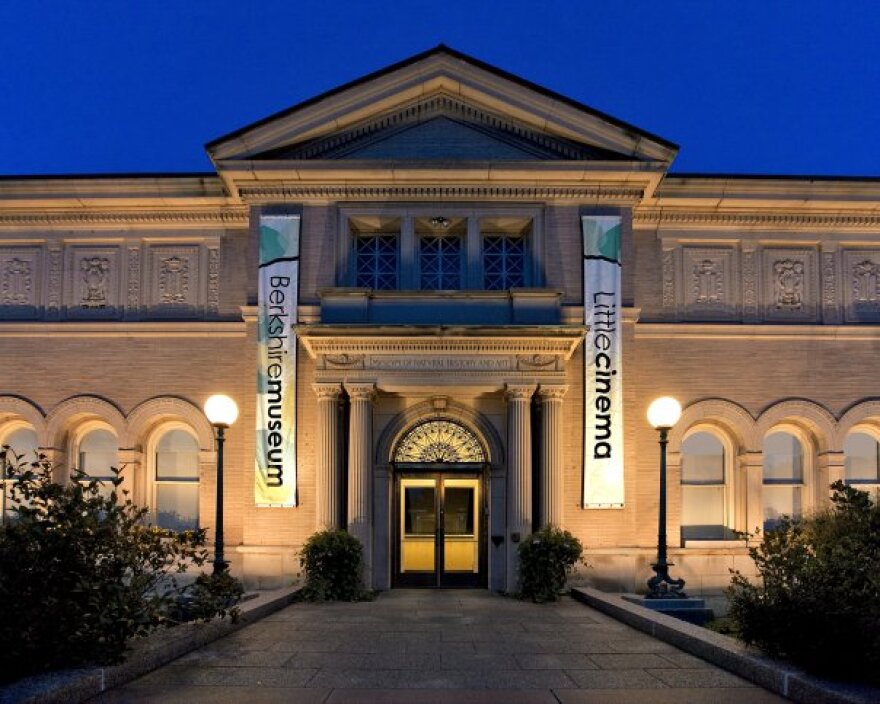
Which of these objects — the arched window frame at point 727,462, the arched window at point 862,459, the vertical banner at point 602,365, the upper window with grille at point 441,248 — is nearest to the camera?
the vertical banner at point 602,365

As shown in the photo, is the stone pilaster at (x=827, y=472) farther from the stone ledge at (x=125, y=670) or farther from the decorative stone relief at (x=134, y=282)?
the decorative stone relief at (x=134, y=282)

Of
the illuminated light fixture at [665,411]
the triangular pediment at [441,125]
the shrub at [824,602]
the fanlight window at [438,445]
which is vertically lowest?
the shrub at [824,602]

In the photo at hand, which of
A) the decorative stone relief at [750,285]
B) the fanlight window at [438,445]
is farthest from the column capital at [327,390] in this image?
the decorative stone relief at [750,285]

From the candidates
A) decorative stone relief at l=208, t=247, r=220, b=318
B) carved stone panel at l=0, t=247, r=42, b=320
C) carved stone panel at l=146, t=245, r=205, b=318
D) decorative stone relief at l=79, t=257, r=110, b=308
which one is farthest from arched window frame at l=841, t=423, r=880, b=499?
carved stone panel at l=0, t=247, r=42, b=320

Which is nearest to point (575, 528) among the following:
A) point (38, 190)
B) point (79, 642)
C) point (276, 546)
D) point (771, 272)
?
point (276, 546)

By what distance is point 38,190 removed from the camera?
1945 centimetres

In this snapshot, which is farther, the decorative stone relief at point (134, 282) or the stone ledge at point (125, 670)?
the decorative stone relief at point (134, 282)

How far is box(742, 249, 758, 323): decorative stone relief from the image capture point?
19.5 m

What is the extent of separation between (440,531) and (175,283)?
27.7ft

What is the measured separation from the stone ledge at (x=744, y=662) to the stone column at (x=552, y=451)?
3893 millimetres

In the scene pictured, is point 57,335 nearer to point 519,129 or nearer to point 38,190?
point 38,190

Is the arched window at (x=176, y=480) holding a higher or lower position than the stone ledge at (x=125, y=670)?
higher

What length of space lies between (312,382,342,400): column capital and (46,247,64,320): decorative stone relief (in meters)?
6.87

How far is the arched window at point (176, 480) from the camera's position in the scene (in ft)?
63.6
